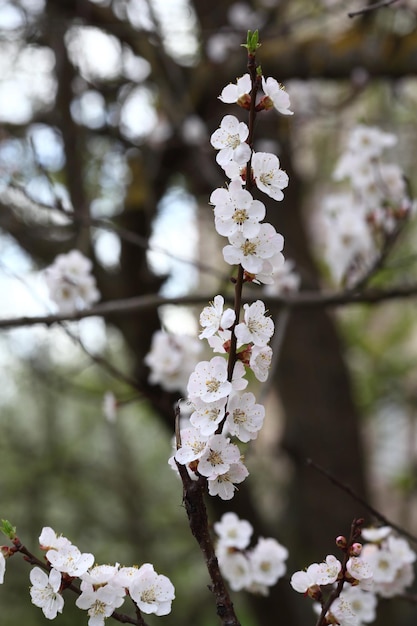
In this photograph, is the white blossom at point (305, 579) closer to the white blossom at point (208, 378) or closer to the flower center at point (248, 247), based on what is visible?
the white blossom at point (208, 378)

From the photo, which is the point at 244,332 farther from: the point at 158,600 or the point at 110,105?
the point at 110,105

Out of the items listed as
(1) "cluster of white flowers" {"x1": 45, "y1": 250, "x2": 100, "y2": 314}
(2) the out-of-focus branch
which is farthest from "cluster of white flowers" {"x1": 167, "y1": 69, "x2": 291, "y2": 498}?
(1) "cluster of white flowers" {"x1": 45, "y1": 250, "x2": 100, "y2": 314}

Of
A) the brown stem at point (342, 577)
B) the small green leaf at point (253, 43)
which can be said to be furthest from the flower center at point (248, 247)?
the brown stem at point (342, 577)

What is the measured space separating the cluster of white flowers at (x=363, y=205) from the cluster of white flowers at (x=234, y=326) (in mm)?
1366

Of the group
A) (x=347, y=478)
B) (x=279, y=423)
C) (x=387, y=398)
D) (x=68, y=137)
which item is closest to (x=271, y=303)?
(x=68, y=137)

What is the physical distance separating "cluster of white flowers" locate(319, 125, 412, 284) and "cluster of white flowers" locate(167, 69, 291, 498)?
1.37 meters

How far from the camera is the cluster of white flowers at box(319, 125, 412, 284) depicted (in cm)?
229

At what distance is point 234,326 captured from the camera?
88 centimetres

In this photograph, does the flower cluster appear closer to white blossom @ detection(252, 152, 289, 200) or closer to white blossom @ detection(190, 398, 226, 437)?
white blossom @ detection(190, 398, 226, 437)

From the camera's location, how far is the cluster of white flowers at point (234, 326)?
2.83 ft

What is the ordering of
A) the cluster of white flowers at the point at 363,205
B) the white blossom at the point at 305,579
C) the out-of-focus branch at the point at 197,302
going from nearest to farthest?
the white blossom at the point at 305,579 → the out-of-focus branch at the point at 197,302 → the cluster of white flowers at the point at 363,205

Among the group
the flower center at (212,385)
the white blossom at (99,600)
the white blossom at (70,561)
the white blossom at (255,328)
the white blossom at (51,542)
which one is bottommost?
the white blossom at (99,600)

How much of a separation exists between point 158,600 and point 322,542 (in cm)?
276

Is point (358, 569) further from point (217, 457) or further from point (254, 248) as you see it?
point (254, 248)
